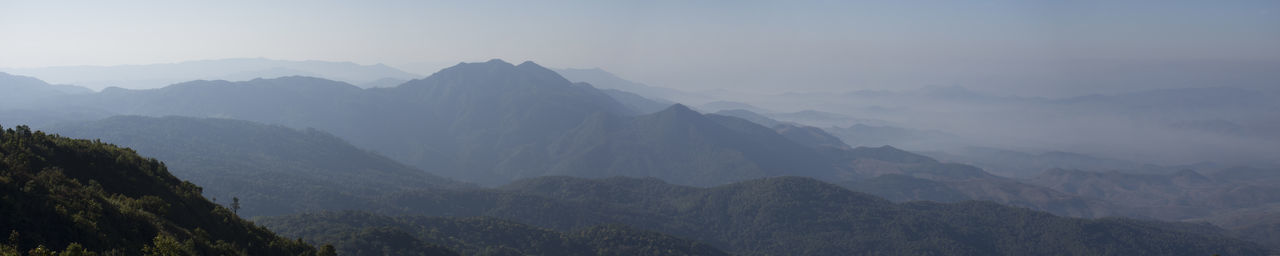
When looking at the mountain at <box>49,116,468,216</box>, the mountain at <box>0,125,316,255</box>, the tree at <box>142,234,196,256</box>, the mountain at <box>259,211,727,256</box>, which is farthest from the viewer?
the mountain at <box>49,116,468,216</box>

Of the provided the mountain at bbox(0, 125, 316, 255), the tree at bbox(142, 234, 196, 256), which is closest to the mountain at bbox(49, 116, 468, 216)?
the mountain at bbox(0, 125, 316, 255)

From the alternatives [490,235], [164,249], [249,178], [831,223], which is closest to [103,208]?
[164,249]

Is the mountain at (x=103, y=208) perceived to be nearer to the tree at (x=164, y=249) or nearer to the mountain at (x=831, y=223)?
the tree at (x=164, y=249)

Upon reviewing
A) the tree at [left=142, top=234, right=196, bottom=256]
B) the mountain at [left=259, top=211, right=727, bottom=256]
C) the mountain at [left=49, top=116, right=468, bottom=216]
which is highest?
the tree at [left=142, top=234, right=196, bottom=256]

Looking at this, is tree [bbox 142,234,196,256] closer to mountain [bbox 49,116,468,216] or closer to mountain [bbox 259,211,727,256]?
mountain [bbox 259,211,727,256]

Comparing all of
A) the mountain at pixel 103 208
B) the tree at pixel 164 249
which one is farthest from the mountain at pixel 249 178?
the tree at pixel 164 249

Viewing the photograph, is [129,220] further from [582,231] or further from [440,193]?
[440,193]

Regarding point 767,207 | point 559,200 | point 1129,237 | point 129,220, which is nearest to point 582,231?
point 559,200
